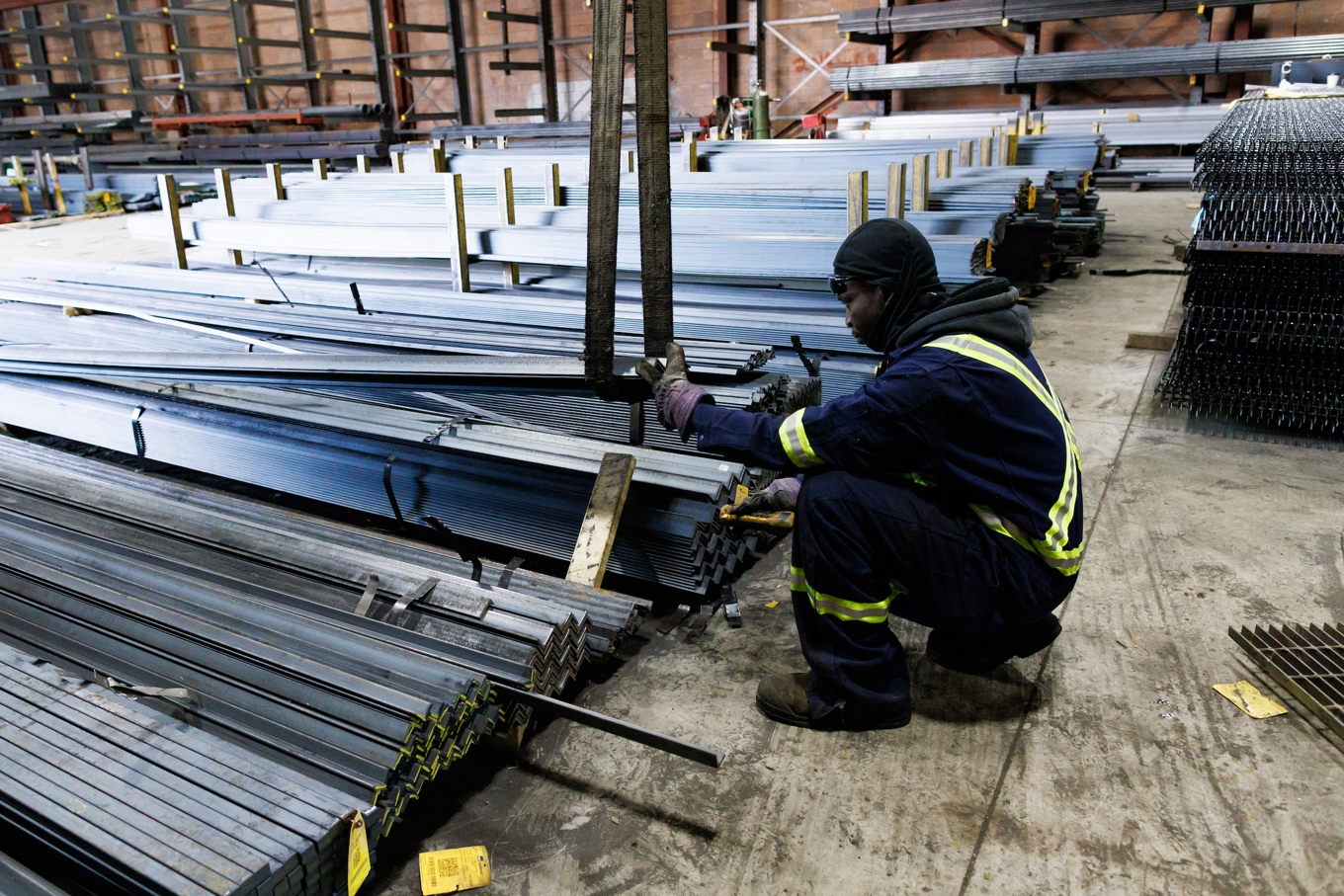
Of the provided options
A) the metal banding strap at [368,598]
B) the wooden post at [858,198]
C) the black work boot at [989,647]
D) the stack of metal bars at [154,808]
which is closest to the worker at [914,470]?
the black work boot at [989,647]

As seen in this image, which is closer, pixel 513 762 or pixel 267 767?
pixel 267 767

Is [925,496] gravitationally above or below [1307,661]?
above

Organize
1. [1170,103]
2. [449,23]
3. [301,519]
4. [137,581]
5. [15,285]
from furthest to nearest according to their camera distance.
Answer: [449,23], [1170,103], [15,285], [301,519], [137,581]

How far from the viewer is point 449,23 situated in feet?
56.2

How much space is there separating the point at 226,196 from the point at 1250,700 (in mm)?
6848

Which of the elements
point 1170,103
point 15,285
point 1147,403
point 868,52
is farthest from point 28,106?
point 1147,403

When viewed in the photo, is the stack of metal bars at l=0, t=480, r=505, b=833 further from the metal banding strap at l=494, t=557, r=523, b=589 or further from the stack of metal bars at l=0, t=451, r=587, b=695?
the metal banding strap at l=494, t=557, r=523, b=589

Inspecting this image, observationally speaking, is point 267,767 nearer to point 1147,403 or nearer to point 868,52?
point 1147,403

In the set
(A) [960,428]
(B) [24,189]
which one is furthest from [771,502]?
(B) [24,189]

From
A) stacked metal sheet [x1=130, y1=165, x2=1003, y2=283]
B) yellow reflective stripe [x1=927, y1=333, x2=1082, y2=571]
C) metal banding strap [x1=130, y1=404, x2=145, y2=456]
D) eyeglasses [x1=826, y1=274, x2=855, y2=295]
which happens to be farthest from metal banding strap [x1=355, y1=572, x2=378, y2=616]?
stacked metal sheet [x1=130, y1=165, x2=1003, y2=283]

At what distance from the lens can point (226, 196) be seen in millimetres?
6711

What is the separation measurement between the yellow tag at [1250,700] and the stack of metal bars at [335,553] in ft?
5.21

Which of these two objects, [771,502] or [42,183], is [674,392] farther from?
[42,183]

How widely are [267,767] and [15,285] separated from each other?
530 centimetres
